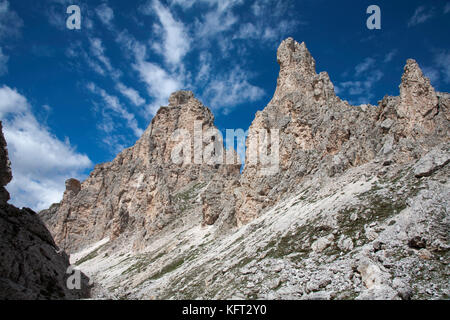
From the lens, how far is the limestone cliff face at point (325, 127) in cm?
3022

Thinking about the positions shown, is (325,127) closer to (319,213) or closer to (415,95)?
(415,95)

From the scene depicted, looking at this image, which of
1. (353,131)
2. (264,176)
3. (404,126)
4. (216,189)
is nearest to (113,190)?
(216,189)

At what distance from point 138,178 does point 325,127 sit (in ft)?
329

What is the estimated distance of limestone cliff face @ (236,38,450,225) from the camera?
30219mm

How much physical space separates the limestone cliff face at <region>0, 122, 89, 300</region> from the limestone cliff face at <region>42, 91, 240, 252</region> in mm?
78471

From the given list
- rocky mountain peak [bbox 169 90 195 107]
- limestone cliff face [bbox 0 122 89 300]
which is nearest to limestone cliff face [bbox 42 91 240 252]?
rocky mountain peak [bbox 169 90 195 107]

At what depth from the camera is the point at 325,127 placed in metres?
48.3

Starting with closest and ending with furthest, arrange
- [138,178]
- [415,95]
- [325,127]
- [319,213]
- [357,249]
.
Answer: [357,249] < [319,213] < [415,95] < [325,127] < [138,178]

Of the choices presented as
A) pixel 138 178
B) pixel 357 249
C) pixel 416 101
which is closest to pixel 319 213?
pixel 357 249

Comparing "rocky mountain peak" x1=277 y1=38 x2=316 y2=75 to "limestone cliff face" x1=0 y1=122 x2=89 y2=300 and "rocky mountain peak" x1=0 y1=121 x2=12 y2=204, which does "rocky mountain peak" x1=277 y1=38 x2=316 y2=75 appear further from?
"limestone cliff face" x1=0 y1=122 x2=89 y2=300

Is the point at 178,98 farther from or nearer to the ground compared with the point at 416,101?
farther from the ground

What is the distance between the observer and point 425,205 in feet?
56.5

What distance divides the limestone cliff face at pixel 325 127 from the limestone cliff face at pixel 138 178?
41056 millimetres

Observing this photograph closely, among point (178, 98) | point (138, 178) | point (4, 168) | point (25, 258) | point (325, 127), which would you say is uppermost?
point (178, 98)
